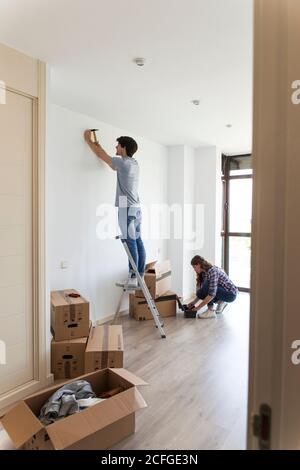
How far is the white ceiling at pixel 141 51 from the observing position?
5.74 feet

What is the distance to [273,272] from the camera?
597 millimetres

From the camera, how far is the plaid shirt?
4.14m

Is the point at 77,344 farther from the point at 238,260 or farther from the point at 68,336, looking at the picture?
the point at 238,260

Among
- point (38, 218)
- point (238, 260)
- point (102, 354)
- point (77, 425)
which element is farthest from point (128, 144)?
point (238, 260)

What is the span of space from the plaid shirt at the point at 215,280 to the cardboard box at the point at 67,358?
2120mm

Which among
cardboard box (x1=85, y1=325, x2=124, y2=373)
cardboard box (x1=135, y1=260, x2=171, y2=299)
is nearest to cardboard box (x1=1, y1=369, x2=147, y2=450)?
cardboard box (x1=85, y1=325, x2=124, y2=373)

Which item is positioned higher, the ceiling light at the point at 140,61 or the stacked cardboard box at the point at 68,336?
the ceiling light at the point at 140,61

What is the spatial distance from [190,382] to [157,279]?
5.80ft

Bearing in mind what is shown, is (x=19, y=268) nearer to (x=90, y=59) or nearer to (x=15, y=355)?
(x=15, y=355)

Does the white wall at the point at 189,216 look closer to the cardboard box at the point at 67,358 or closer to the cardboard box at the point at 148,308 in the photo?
the cardboard box at the point at 148,308

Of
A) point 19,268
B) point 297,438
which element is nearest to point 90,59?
point 19,268

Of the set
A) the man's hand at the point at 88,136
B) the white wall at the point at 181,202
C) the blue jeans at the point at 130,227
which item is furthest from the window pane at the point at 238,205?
the man's hand at the point at 88,136

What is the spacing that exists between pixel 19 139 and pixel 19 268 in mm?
992

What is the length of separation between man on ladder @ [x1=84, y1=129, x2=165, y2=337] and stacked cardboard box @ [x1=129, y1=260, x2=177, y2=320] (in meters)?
0.47
